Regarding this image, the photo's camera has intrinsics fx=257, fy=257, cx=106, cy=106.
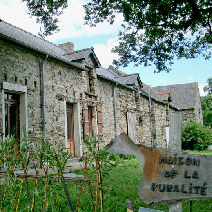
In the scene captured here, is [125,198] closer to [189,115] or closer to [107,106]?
[107,106]

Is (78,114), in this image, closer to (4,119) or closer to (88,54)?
(88,54)

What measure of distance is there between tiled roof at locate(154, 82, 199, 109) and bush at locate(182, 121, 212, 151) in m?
7.52

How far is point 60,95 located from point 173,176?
834cm

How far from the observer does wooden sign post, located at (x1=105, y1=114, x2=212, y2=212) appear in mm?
2613

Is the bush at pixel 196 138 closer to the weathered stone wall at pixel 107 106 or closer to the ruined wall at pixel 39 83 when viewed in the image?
the weathered stone wall at pixel 107 106

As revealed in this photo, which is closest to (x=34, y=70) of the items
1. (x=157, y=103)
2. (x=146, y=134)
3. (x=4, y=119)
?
(x=4, y=119)

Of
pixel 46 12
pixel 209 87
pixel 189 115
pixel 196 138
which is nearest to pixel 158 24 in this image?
pixel 46 12

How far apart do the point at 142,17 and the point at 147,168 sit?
636cm

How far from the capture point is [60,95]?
10.5 meters

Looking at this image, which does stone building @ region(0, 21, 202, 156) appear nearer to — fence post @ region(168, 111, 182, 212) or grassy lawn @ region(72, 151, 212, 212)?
grassy lawn @ region(72, 151, 212, 212)

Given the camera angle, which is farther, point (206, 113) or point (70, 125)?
point (206, 113)

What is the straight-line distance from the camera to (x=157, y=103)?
21531 millimetres

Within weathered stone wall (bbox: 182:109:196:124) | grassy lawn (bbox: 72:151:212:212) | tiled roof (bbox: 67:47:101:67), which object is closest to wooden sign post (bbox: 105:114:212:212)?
grassy lawn (bbox: 72:151:212:212)

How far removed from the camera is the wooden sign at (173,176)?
8.57 feet
